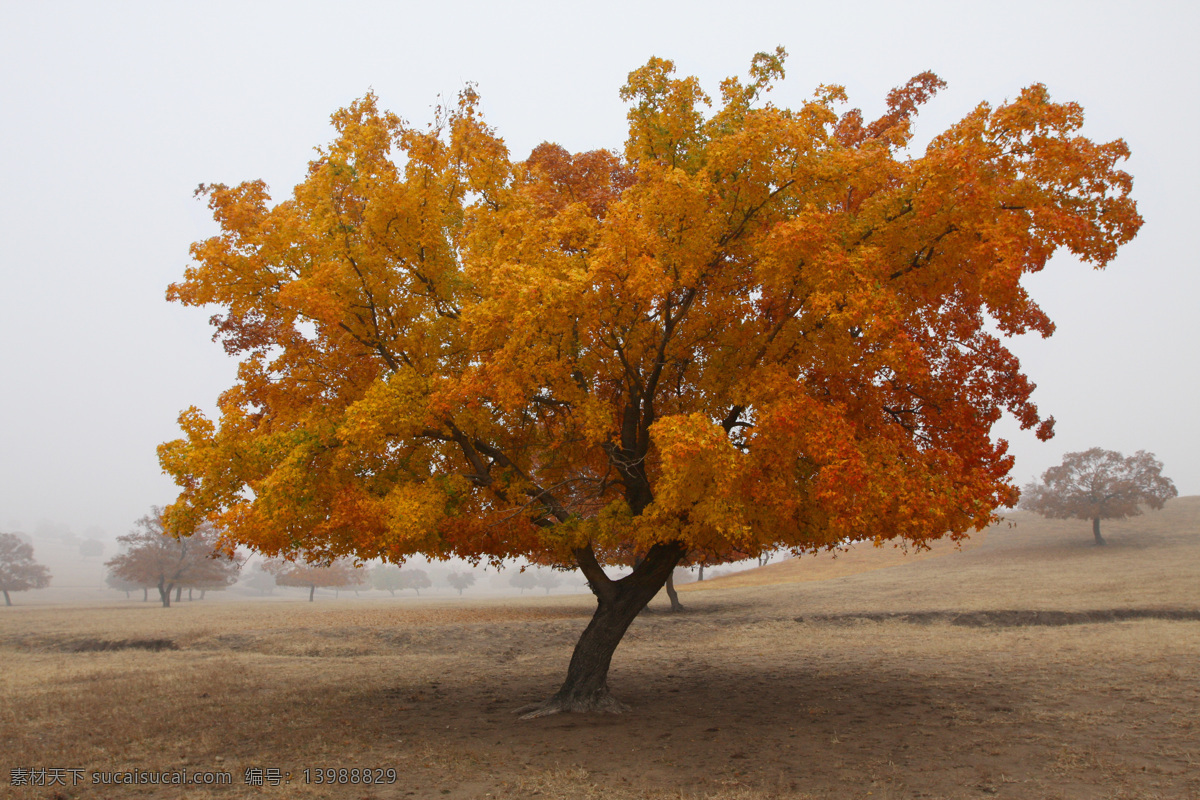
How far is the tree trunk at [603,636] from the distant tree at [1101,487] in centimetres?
4497

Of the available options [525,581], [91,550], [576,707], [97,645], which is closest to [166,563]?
[97,645]

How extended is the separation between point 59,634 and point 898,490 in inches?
1256

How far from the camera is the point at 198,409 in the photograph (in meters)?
10.4

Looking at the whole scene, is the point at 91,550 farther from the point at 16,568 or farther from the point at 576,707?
the point at 576,707

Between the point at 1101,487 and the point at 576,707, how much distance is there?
1887 inches

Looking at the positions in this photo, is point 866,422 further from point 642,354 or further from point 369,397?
point 369,397

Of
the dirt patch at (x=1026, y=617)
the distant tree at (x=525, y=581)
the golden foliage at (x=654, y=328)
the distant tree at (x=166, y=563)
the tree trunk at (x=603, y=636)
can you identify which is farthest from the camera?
the distant tree at (x=525, y=581)

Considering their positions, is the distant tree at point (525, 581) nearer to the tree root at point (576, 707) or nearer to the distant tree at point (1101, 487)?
the distant tree at point (1101, 487)

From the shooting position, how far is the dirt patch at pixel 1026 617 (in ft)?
72.1

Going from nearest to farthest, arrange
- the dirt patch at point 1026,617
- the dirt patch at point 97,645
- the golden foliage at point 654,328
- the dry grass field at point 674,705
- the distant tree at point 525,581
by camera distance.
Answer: the dry grass field at point 674,705 < the golden foliage at point 654,328 < the dirt patch at point 1026,617 < the dirt patch at point 97,645 < the distant tree at point 525,581

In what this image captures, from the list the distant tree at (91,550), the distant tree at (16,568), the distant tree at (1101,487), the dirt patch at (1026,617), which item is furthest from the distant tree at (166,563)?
the distant tree at (91,550)

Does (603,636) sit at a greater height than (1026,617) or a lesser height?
greater

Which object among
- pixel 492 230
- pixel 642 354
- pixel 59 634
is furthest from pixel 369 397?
pixel 59 634

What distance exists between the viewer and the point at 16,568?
228ft
